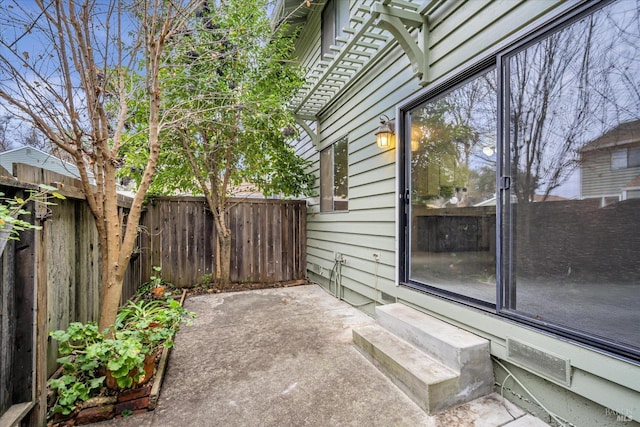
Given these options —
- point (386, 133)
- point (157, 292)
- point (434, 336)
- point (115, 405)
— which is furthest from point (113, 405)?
point (386, 133)

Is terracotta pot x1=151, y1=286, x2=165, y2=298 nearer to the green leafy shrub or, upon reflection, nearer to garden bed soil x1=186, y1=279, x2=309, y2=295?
garden bed soil x1=186, y1=279, x2=309, y2=295

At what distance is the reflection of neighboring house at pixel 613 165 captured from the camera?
146 centimetres

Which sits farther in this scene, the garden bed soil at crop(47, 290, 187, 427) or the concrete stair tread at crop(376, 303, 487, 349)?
the concrete stair tread at crop(376, 303, 487, 349)

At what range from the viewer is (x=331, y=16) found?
5.04 meters

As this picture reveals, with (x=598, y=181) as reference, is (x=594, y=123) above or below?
above

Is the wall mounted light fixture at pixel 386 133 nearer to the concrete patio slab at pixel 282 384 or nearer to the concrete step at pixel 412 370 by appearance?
the concrete step at pixel 412 370

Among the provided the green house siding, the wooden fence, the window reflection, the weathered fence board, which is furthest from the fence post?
the weathered fence board

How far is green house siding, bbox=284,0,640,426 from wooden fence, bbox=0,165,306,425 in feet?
7.40

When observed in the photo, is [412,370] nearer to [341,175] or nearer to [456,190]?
[456,190]

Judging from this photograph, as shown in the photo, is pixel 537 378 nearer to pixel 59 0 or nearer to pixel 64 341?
pixel 64 341

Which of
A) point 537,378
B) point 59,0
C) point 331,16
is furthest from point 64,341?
point 331,16

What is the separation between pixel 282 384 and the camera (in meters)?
2.19

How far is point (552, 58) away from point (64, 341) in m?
3.39

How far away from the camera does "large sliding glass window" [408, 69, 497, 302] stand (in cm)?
222
